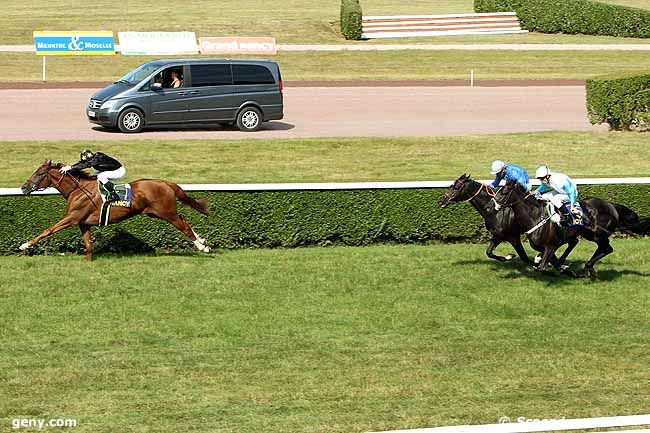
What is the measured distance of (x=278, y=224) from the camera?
62.3ft

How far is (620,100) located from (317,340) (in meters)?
15.7

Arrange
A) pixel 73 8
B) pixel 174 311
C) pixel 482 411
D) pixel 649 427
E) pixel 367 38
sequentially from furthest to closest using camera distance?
1. pixel 73 8
2. pixel 367 38
3. pixel 174 311
4. pixel 482 411
5. pixel 649 427

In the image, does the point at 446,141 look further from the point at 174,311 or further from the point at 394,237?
the point at 174,311

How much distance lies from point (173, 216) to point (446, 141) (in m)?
9.75

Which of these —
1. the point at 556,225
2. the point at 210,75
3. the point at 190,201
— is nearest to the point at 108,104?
the point at 210,75

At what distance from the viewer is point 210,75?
93.4 feet

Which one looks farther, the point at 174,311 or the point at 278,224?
the point at 278,224

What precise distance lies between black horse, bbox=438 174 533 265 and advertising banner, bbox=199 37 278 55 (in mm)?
27705

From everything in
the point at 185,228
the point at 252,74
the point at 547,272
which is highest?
the point at 252,74

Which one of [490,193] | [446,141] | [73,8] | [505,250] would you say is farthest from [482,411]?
[73,8]

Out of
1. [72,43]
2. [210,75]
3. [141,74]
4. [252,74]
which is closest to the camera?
[141,74]

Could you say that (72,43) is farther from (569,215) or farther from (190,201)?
(569,215)

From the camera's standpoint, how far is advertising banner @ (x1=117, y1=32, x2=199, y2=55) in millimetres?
43281

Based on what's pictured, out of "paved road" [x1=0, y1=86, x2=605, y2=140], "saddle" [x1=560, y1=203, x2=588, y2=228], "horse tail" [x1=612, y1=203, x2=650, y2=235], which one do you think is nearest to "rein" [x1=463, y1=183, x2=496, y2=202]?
"saddle" [x1=560, y1=203, x2=588, y2=228]
